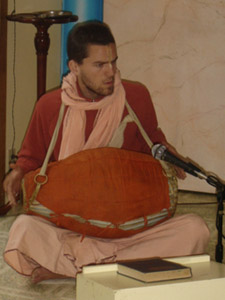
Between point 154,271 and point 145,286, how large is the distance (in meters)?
0.07

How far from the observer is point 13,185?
232cm

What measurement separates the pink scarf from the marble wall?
1.89 m

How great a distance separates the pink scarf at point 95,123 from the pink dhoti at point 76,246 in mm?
316

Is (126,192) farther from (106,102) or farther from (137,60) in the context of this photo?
(137,60)

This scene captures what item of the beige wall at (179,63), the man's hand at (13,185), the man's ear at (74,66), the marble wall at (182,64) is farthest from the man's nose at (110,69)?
the marble wall at (182,64)

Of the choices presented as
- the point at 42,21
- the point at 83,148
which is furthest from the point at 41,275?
the point at 42,21

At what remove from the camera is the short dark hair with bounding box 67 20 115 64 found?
7.70 feet

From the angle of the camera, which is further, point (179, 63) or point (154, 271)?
point (179, 63)

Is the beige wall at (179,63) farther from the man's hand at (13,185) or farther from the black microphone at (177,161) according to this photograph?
the black microphone at (177,161)

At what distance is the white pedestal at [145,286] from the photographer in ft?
4.48

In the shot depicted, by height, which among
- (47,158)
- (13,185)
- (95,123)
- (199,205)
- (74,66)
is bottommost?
(199,205)

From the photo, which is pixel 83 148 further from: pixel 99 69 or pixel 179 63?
pixel 179 63

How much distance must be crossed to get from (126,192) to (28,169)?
437 millimetres

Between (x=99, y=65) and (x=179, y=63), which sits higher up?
(x=99, y=65)
